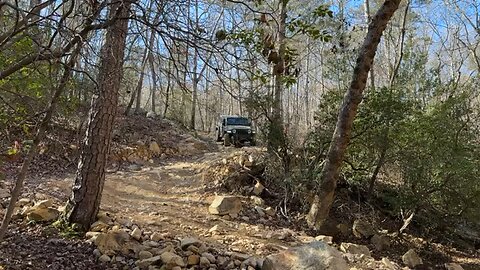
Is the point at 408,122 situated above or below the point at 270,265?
above

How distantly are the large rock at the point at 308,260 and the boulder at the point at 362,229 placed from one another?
14.0ft

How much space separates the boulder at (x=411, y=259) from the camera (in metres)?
7.59

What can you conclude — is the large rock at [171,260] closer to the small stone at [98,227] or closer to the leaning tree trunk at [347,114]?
the small stone at [98,227]

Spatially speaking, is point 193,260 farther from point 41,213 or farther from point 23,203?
point 23,203

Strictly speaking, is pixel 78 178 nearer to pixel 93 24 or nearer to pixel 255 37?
pixel 93 24

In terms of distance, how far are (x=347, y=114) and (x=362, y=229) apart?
283 cm

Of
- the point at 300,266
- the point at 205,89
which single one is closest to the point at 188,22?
the point at 205,89

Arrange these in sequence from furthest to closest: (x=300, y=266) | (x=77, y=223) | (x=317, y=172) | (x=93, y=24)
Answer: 1. (x=317, y=172)
2. (x=77, y=223)
3. (x=300, y=266)
4. (x=93, y=24)

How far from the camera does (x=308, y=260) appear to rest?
4.07 m

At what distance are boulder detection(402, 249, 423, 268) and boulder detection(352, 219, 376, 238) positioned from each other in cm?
77

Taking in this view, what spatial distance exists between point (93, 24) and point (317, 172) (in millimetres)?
6295

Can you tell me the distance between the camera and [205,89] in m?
4.28

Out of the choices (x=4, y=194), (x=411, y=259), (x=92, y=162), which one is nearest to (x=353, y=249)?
(x=411, y=259)

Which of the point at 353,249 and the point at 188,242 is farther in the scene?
the point at 353,249
